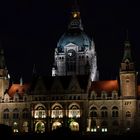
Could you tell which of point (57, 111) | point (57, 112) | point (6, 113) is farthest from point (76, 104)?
point (6, 113)

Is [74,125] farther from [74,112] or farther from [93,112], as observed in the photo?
[93,112]

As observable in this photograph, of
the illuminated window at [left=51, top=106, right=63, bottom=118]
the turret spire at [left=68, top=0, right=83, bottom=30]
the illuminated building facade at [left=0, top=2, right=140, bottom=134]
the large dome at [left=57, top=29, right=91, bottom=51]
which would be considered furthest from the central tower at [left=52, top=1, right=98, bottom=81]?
the illuminated window at [left=51, top=106, right=63, bottom=118]

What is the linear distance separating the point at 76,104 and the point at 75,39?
112ft

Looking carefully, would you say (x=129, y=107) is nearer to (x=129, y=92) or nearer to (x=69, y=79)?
(x=129, y=92)

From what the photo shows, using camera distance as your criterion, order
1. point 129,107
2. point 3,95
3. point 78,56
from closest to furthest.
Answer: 1. point 129,107
2. point 3,95
3. point 78,56

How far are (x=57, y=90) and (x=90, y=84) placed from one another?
10327 mm

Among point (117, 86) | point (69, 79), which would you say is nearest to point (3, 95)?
point (69, 79)

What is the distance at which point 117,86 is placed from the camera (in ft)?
494

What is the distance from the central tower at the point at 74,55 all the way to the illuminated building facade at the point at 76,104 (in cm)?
1831

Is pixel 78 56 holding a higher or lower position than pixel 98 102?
higher

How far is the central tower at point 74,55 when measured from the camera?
172375 millimetres

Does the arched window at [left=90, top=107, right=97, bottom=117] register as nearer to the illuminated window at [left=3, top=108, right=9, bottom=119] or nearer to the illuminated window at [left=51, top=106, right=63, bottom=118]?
the illuminated window at [left=51, top=106, right=63, bottom=118]

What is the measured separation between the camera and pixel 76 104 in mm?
146625

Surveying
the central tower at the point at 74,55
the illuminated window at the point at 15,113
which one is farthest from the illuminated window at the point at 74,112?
the central tower at the point at 74,55
